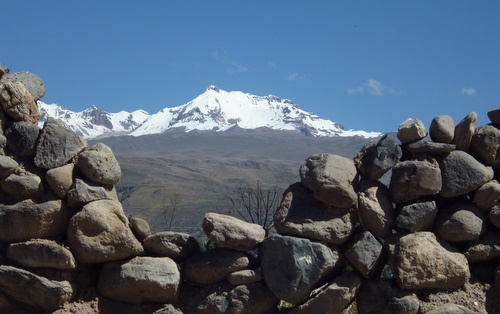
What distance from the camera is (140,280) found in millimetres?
9109

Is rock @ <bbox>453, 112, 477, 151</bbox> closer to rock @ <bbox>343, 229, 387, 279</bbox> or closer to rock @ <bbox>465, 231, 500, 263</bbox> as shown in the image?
rock @ <bbox>465, 231, 500, 263</bbox>

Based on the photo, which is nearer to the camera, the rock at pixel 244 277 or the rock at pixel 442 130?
the rock at pixel 244 277

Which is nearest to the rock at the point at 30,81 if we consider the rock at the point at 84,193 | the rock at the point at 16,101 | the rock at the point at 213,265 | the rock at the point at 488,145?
the rock at the point at 16,101

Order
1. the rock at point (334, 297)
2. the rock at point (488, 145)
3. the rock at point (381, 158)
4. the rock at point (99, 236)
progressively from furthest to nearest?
1. the rock at point (488, 145)
2. the rock at point (381, 158)
3. the rock at point (99, 236)
4. the rock at point (334, 297)

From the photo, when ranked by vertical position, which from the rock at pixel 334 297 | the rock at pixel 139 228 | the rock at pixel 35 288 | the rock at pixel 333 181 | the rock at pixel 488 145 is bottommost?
the rock at pixel 35 288

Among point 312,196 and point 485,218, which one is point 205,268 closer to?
point 312,196

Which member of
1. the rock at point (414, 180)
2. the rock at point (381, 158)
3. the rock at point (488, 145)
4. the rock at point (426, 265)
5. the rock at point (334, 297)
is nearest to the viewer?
the rock at point (426, 265)

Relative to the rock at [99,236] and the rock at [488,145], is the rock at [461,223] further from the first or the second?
the rock at [99,236]

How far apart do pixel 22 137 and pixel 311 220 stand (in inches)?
159

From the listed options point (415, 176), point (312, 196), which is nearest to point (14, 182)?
point (312, 196)

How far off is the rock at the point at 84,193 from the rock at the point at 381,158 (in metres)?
3.52

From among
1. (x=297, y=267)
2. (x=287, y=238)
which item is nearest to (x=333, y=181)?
(x=287, y=238)

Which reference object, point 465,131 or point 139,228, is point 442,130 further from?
point 139,228

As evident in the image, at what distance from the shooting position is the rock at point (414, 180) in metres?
9.07
